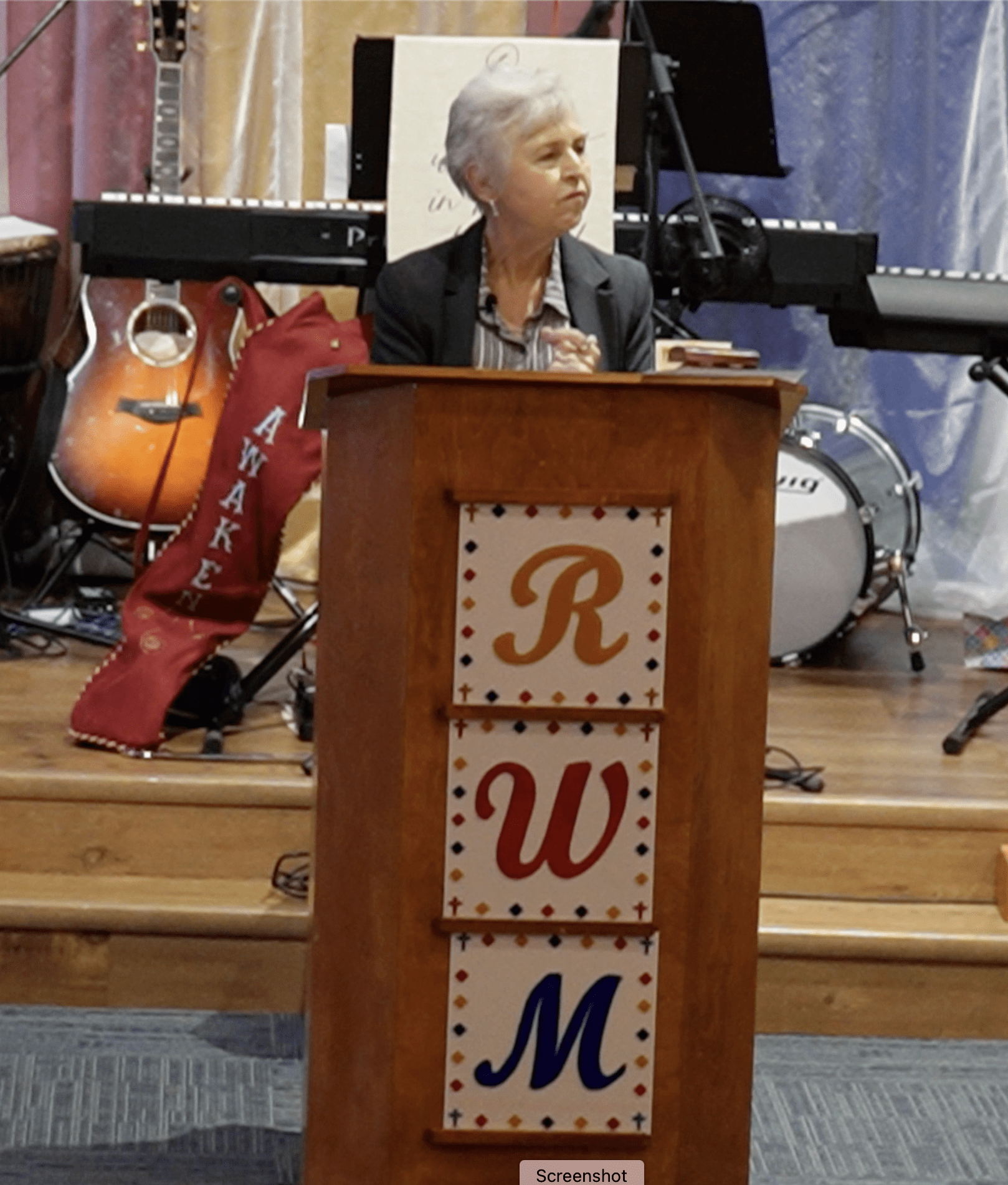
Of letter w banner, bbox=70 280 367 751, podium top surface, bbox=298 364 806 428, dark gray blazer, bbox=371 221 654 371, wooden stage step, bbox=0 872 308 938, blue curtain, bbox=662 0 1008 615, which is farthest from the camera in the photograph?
blue curtain, bbox=662 0 1008 615

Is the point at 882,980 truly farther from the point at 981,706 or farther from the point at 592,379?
the point at 592,379

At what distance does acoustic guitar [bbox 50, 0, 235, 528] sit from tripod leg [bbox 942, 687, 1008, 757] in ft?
5.24

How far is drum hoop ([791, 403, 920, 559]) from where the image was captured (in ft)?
14.0

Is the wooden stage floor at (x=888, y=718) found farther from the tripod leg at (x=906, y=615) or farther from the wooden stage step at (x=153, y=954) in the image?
the wooden stage step at (x=153, y=954)

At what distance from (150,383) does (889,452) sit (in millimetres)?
1604

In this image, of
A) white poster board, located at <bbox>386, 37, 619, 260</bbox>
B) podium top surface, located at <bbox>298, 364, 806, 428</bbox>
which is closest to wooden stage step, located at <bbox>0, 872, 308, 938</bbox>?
white poster board, located at <bbox>386, 37, 619, 260</bbox>

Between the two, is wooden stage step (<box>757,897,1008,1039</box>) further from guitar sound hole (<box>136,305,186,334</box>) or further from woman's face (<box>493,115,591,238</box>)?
guitar sound hole (<box>136,305,186,334</box>)

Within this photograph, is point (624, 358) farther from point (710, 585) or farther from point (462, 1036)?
point (462, 1036)

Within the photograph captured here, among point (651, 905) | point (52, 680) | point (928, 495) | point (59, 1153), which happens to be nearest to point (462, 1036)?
point (651, 905)

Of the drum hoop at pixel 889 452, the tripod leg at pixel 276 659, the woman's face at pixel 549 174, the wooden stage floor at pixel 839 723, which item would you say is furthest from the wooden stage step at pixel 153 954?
the drum hoop at pixel 889 452

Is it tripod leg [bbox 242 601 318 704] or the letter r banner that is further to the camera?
tripod leg [bbox 242 601 318 704]

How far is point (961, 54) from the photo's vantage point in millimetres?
4809

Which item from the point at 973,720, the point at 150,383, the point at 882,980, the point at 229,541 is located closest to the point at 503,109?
the point at 229,541

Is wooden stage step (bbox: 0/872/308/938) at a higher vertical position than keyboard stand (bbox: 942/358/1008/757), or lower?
lower
